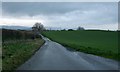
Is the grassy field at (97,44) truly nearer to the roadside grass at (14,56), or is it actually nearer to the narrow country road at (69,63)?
the narrow country road at (69,63)

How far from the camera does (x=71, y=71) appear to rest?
14.1 meters

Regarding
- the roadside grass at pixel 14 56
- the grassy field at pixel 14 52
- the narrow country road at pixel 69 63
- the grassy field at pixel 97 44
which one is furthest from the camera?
the grassy field at pixel 97 44

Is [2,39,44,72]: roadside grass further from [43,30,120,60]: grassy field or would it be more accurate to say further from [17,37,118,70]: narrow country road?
[43,30,120,60]: grassy field

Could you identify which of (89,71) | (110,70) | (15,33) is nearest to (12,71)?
(89,71)

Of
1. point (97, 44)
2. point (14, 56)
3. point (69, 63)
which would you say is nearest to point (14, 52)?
point (14, 56)

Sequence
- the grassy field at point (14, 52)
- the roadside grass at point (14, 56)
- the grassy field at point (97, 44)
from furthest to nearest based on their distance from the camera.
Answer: the grassy field at point (97, 44), the grassy field at point (14, 52), the roadside grass at point (14, 56)

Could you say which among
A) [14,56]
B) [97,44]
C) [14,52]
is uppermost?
[14,56]

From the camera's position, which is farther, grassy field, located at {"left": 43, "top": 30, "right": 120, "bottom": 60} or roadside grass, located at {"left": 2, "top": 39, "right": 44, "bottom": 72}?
grassy field, located at {"left": 43, "top": 30, "right": 120, "bottom": 60}

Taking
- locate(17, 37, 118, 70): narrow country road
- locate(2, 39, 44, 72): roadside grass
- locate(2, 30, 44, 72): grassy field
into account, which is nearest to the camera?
locate(17, 37, 118, 70): narrow country road

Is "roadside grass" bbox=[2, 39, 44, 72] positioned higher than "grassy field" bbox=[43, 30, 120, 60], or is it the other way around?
"roadside grass" bbox=[2, 39, 44, 72]

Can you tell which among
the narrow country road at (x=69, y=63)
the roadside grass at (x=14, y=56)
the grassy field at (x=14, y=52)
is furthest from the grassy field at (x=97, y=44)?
the roadside grass at (x=14, y=56)

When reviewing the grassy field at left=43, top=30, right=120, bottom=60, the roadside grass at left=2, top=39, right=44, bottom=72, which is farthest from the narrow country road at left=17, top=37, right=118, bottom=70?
the grassy field at left=43, top=30, right=120, bottom=60

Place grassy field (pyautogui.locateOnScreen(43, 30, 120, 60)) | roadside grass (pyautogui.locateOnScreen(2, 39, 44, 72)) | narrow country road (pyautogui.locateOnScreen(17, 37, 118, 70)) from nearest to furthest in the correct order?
1. narrow country road (pyautogui.locateOnScreen(17, 37, 118, 70))
2. roadside grass (pyautogui.locateOnScreen(2, 39, 44, 72))
3. grassy field (pyautogui.locateOnScreen(43, 30, 120, 60))

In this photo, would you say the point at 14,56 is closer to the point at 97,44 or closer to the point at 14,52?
the point at 14,52
